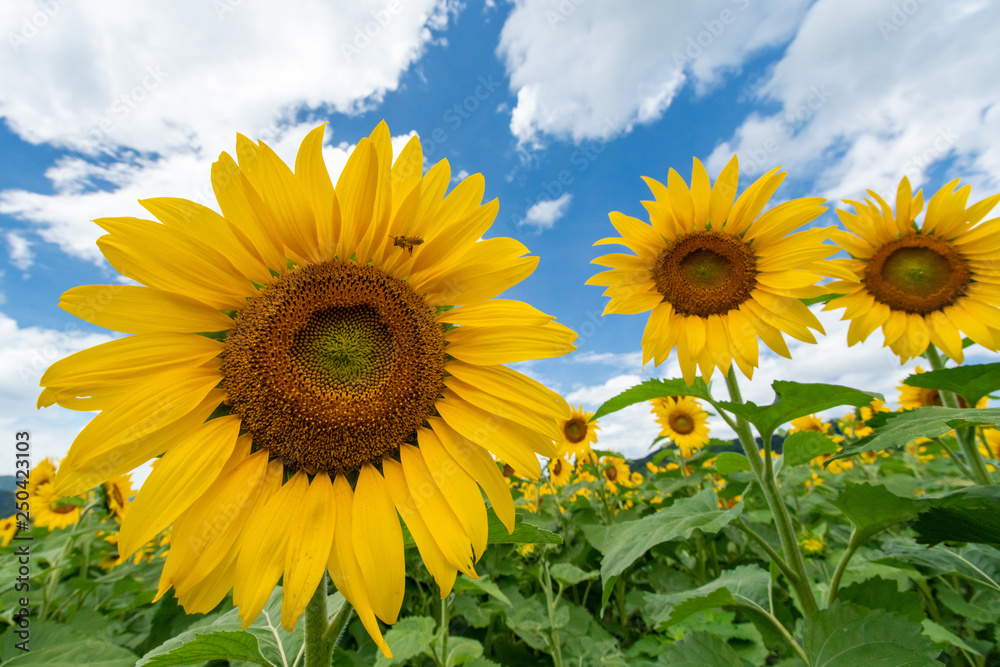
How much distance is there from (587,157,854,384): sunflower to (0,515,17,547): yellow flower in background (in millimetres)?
7007

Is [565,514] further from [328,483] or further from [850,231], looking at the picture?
[328,483]

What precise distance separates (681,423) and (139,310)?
744 centimetres

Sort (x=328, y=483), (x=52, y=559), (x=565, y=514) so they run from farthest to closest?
(x=565, y=514)
(x=52, y=559)
(x=328, y=483)

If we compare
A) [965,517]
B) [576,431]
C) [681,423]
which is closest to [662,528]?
[965,517]

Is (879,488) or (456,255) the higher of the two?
(456,255)

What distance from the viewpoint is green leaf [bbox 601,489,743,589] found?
200cm

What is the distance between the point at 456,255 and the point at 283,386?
0.64 metres

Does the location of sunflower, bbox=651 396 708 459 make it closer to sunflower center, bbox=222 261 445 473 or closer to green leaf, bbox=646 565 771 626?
green leaf, bbox=646 565 771 626

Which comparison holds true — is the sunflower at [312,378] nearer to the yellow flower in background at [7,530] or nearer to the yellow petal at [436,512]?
the yellow petal at [436,512]

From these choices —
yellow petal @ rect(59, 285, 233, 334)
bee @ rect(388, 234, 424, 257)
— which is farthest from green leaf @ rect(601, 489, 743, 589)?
yellow petal @ rect(59, 285, 233, 334)

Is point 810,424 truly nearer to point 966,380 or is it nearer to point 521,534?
point 966,380

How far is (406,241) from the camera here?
1.51 m

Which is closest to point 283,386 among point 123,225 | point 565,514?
point 123,225

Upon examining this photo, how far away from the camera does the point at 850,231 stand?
348cm
